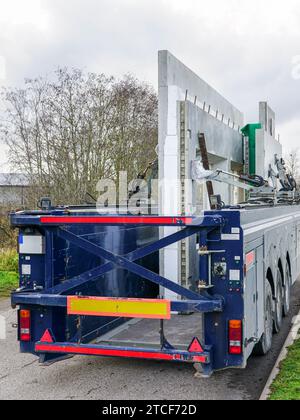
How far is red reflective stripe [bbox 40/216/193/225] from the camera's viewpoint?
5047mm

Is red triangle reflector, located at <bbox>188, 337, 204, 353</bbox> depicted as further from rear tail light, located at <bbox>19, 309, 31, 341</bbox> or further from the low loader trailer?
rear tail light, located at <bbox>19, 309, 31, 341</bbox>

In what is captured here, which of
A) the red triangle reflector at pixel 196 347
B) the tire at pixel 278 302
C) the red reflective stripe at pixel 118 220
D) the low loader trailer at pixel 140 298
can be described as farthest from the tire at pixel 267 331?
the red reflective stripe at pixel 118 220

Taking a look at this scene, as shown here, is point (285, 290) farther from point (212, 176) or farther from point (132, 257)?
point (132, 257)

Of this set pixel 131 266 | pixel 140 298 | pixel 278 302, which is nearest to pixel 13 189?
pixel 278 302

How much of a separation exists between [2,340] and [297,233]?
18.6 ft

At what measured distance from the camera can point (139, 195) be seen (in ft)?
33.0

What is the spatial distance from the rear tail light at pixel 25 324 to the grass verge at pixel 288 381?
246 cm

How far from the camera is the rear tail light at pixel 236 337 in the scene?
198 inches

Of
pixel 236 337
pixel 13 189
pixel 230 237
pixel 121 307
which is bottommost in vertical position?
pixel 236 337

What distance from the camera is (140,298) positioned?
5.44m

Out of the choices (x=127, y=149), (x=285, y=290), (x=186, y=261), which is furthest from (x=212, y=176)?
(x=127, y=149)

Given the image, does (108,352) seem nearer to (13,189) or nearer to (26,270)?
(26,270)

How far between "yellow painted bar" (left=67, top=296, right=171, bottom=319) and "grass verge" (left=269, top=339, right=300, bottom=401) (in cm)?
131

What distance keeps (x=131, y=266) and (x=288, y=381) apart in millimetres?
2001
